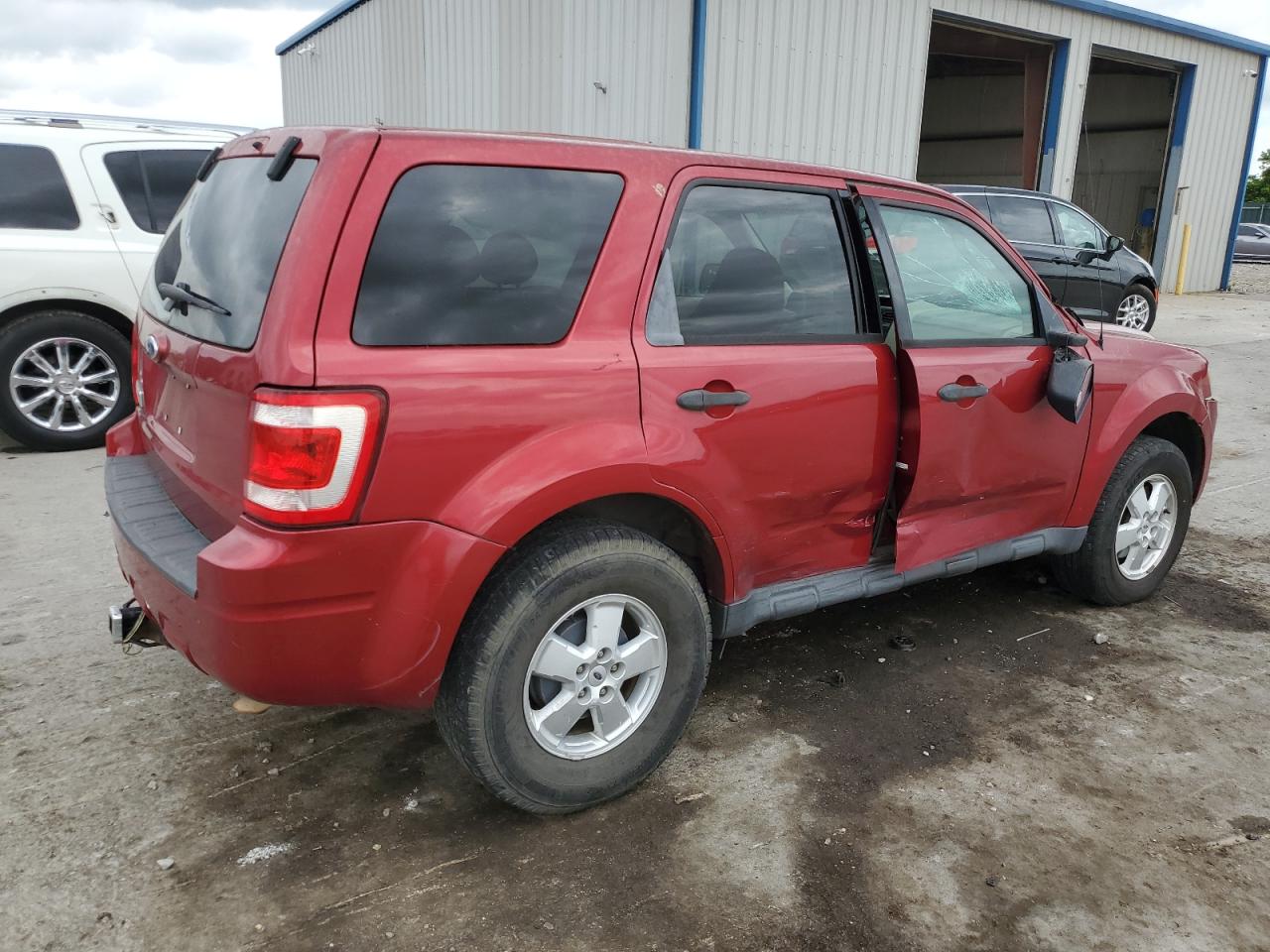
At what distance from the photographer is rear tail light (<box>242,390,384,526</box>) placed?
85.0 inches

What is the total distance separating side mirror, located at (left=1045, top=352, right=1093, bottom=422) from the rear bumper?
7.30ft

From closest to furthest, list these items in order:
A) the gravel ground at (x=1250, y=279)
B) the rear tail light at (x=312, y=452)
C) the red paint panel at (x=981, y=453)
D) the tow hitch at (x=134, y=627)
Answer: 1. the rear tail light at (x=312, y=452)
2. the tow hitch at (x=134, y=627)
3. the red paint panel at (x=981, y=453)
4. the gravel ground at (x=1250, y=279)

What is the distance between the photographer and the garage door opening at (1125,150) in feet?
70.1

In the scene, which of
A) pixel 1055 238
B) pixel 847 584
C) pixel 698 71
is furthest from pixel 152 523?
pixel 1055 238

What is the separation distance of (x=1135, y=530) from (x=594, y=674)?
8.85 feet

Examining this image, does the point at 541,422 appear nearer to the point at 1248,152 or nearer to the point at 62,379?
the point at 62,379

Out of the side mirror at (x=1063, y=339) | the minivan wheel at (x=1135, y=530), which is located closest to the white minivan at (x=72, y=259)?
the side mirror at (x=1063, y=339)

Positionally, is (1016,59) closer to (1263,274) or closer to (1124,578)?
(1263,274)

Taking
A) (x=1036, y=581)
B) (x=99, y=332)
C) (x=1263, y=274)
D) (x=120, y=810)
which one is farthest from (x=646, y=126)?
(x=1263, y=274)

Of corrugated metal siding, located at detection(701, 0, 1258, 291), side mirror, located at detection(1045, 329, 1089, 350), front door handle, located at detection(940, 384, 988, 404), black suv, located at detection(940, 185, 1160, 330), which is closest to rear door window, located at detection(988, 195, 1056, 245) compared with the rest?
black suv, located at detection(940, 185, 1160, 330)

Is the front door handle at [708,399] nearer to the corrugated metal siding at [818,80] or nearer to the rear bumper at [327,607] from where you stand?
the rear bumper at [327,607]

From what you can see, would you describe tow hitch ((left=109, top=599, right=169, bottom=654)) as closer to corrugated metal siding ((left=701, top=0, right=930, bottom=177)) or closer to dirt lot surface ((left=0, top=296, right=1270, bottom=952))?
dirt lot surface ((left=0, top=296, right=1270, bottom=952))

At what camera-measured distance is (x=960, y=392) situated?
10.7 ft

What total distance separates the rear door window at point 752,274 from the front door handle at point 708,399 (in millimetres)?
148
